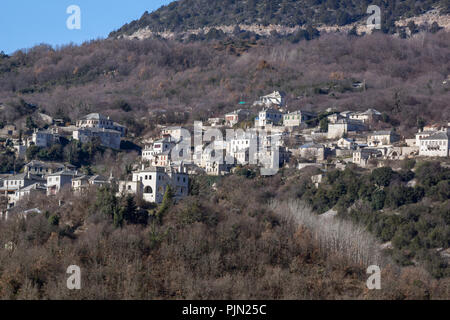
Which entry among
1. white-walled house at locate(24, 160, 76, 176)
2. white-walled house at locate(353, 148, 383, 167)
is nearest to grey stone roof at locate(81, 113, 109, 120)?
white-walled house at locate(24, 160, 76, 176)

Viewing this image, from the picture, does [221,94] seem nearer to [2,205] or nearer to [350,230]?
[2,205]

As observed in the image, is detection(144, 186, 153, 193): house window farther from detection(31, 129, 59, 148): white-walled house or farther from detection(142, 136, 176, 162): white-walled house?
detection(31, 129, 59, 148): white-walled house

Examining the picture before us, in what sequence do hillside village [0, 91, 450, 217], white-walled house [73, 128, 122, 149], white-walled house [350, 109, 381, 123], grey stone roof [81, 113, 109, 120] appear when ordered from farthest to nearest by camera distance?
white-walled house [350, 109, 381, 123], grey stone roof [81, 113, 109, 120], white-walled house [73, 128, 122, 149], hillside village [0, 91, 450, 217]

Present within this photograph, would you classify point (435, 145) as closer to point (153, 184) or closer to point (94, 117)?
point (153, 184)

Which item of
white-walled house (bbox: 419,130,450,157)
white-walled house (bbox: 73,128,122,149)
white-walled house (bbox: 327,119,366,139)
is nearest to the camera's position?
white-walled house (bbox: 419,130,450,157)

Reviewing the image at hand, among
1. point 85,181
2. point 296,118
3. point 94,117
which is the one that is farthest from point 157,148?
point 85,181

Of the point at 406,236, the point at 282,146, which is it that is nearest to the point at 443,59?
the point at 282,146

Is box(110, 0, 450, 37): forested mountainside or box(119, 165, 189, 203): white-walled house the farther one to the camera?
box(110, 0, 450, 37): forested mountainside

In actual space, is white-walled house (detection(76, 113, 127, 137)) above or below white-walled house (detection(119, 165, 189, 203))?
above

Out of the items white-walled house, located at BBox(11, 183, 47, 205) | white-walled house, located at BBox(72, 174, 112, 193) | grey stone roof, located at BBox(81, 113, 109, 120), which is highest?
grey stone roof, located at BBox(81, 113, 109, 120)
